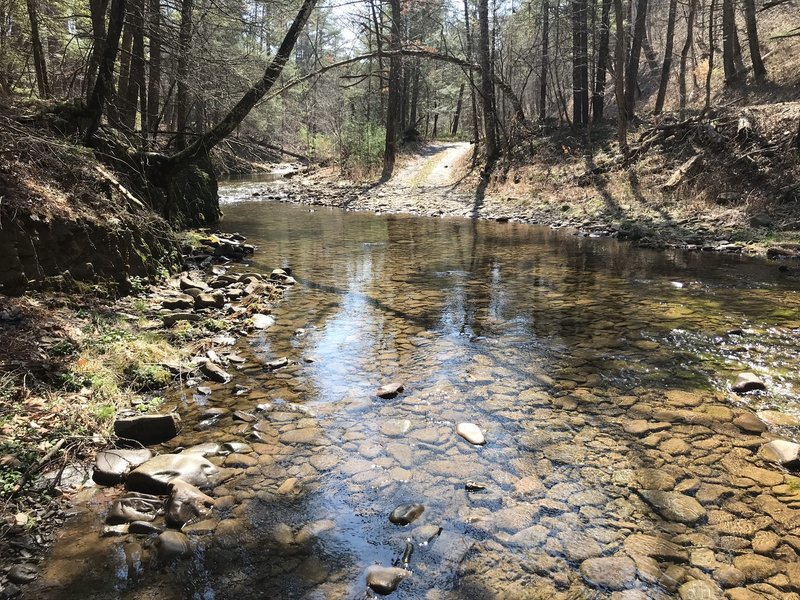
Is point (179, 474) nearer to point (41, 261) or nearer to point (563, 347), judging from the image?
point (41, 261)

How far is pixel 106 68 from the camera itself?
7566mm

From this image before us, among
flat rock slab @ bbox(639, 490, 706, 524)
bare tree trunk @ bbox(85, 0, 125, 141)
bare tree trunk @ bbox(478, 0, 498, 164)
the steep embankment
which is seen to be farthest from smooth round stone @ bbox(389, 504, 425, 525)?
bare tree trunk @ bbox(478, 0, 498, 164)

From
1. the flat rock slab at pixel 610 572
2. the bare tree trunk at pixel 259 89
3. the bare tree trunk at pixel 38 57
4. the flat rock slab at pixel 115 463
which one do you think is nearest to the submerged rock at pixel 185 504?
the flat rock slab at pixel 115 463

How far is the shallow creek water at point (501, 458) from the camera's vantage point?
2840 millimetres

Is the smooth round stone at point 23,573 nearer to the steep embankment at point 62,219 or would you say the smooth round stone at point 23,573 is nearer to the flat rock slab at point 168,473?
the flat rock slab at point 168,473

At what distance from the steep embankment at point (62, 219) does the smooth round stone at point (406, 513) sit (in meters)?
4.53

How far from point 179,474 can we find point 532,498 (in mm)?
2431

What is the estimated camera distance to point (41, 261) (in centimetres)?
563

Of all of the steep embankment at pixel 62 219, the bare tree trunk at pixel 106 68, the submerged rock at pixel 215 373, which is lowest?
the submerged rock at pixel 215 373

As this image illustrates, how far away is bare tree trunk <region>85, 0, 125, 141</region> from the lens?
7375mm

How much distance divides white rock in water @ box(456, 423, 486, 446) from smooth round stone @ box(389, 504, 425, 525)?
907 millimetres

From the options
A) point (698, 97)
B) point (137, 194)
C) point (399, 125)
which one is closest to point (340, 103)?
point (399, 125)

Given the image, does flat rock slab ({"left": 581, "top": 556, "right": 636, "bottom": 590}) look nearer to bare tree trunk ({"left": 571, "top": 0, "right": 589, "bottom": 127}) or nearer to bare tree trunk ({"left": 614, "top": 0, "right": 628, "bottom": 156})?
bare tree trunk ({"left": 614, "top": 0, "right": 628, "bottom": 156})

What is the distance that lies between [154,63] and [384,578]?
10845 mm
